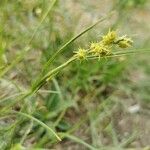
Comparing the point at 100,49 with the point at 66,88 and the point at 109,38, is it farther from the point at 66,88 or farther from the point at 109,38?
the point at 66,88

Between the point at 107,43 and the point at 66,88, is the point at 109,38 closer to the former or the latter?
the point at 107,43

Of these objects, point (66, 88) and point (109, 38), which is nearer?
point (109, 38)

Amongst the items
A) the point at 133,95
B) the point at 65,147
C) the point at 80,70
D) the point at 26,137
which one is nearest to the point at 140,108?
the point at 133,95

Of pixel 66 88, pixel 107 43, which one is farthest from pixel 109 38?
pixel 66 88

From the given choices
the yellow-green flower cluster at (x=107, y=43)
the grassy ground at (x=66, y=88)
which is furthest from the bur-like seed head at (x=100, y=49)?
the grassy ground at (x=66, y=88)

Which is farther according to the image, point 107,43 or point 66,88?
point 66,88

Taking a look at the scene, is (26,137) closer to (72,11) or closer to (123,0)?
(72,11)

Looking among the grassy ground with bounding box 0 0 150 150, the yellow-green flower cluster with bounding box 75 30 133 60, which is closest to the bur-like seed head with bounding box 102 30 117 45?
the yellow-green flower cluster with bounding box 75 30 133 60

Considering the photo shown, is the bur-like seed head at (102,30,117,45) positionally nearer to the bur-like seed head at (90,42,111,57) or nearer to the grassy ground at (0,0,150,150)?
the bur-like seed head at (90,42,111,57)

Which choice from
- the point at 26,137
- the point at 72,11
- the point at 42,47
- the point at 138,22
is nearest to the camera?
the point at 26,137
